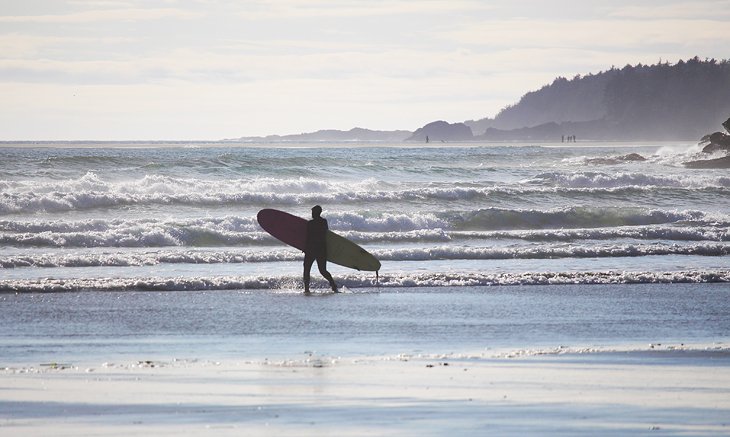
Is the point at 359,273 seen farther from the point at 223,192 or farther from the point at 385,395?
the point at 223,192

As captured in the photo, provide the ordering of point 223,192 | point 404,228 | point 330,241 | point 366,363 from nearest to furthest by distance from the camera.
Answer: point 366,363
point 330,241
point 404,228
point 223,192

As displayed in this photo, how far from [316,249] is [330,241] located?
138 centimetres

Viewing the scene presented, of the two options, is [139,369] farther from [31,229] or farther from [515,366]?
[31,229]

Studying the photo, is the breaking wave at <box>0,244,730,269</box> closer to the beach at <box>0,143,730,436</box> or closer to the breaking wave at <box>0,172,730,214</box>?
the beach at <box>0,143,730,436</box>

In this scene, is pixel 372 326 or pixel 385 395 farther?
pixel 372 326

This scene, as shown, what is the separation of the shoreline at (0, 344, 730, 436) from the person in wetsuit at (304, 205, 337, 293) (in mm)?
6297

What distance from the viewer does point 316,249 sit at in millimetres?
17844

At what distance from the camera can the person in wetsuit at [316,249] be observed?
17.4 m

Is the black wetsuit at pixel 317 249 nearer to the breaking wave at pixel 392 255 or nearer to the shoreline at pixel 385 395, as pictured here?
the breaking wave at pixel 392 255

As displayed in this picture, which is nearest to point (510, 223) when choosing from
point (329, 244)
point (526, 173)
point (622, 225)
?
point (622, 225)

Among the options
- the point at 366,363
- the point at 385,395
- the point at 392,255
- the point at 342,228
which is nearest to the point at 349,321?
the point at 366,363

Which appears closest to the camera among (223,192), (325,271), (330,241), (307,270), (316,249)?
(307,270)

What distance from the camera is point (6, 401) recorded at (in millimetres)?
8641

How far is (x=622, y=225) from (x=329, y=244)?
1528cm
